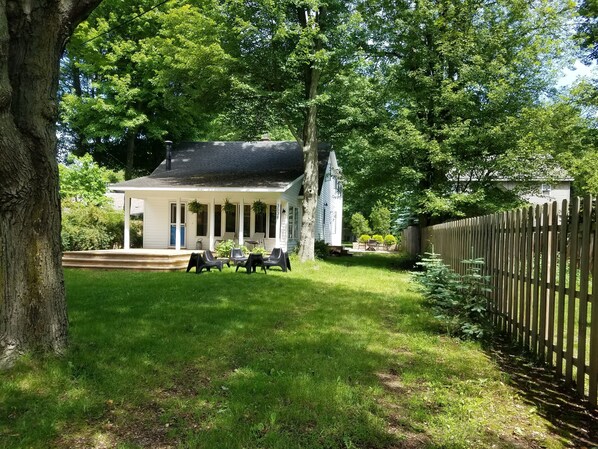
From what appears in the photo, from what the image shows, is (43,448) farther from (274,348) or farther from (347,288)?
(347,288)

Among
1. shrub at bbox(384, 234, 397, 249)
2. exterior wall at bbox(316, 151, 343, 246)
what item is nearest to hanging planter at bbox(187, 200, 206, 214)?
exterior wall at bbox(316, 151, 343, 246)

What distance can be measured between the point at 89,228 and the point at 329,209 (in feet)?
48.2

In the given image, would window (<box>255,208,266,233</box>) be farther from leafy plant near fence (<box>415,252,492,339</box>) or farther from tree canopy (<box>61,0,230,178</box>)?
leafy plant near fence (<box>415,252,492,339</box>)

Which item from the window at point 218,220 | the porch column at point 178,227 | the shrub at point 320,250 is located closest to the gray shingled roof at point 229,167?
the porch column at point 178,227

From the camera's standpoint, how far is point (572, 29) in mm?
17250

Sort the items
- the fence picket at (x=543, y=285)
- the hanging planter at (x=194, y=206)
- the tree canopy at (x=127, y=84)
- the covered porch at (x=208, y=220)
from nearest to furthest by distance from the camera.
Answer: the fence picket at (x=543, y=285) < the covered porch at (x=208, y=220) < the hanging planter at (x=194, y=206) < the tree canopy at (x=127, y=84)

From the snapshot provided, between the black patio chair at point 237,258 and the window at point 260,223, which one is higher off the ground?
the window at point 260,223

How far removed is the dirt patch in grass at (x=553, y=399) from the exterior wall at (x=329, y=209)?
58.5ft

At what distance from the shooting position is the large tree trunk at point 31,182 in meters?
3.80

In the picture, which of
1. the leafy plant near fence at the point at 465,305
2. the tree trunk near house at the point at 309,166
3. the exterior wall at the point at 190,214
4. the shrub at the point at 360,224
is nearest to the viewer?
the leafy plant near fence at the point at 465,305

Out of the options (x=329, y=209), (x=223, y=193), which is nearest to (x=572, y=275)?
(x=223, y=193)

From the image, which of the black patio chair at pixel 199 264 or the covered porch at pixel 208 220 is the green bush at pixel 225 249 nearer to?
the covered porch at pixel 208 220

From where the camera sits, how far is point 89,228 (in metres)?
17.5

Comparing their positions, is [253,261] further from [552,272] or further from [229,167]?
[229,167]
